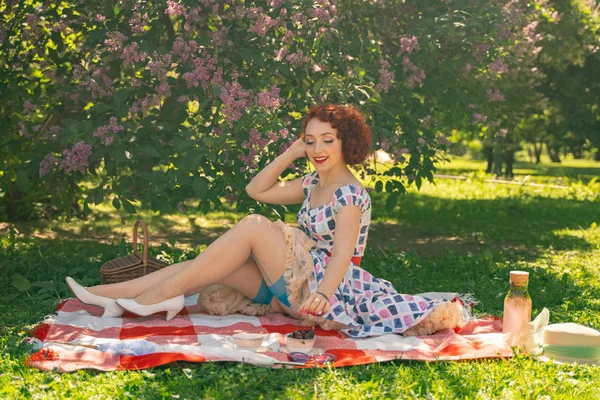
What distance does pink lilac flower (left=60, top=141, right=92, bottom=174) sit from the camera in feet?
16.9

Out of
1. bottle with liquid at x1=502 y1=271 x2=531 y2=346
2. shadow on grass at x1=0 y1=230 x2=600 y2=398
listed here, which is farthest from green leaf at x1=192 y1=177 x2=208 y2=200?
bottle with liquid at x1=502 y1=271 x2=531 y2=346

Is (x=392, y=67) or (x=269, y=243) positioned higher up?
(x=392, y=67)

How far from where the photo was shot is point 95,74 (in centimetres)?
542

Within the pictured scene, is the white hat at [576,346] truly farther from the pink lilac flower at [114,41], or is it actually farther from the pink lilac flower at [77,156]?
the pink lilac flower at [114,41]

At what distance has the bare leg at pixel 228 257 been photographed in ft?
12.5

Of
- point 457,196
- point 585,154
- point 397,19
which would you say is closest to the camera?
point 397,19

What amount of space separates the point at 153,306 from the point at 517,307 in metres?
1.74

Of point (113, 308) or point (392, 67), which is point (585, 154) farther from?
point (113, 308)

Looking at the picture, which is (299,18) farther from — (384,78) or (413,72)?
(413,72)

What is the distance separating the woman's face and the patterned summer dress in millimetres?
182

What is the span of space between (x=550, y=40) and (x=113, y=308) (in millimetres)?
7828

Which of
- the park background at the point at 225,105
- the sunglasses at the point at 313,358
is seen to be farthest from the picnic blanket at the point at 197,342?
the park background at the point at 225,105

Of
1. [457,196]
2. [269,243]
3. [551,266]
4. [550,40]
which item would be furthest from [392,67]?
[457,196]

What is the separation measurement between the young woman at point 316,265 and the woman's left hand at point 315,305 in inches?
6.2
